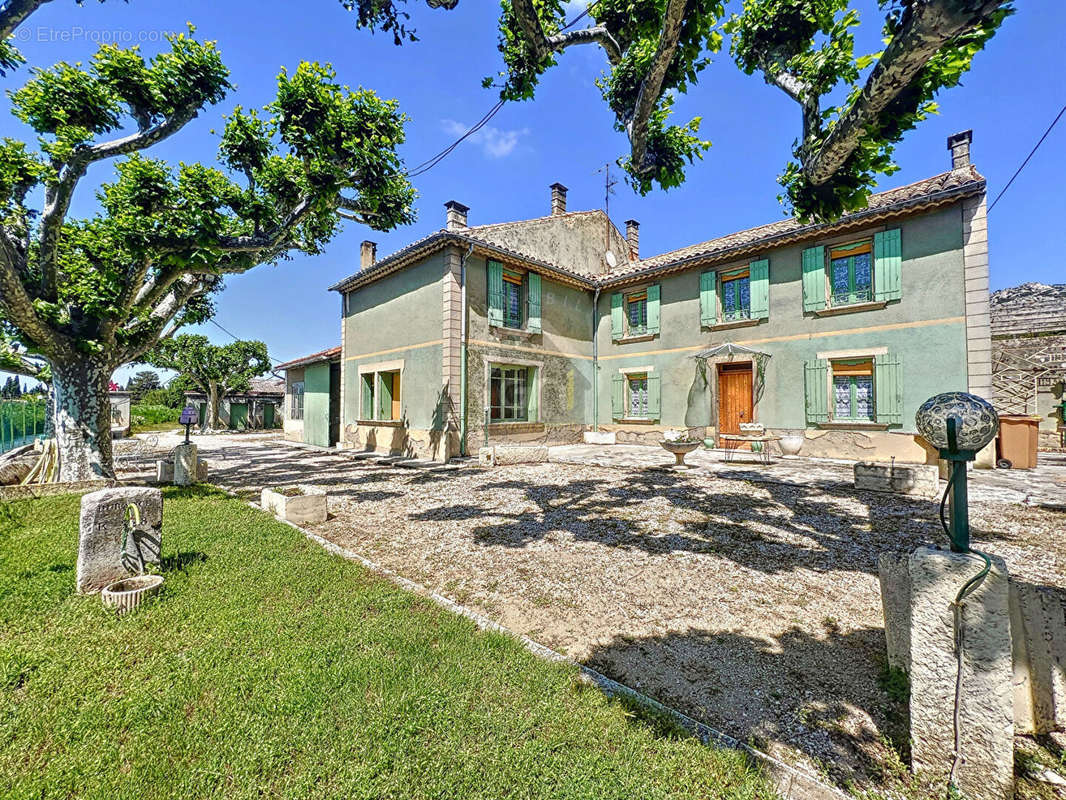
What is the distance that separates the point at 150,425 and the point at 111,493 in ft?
115

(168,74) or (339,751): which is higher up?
(168,74)

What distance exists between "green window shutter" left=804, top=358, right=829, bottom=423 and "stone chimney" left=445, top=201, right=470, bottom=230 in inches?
388

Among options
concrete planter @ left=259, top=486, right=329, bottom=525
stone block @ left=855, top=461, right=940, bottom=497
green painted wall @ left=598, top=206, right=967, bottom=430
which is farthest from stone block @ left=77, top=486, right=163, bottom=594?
green painted wall @ left=598, top=206, right=967, bottom=430

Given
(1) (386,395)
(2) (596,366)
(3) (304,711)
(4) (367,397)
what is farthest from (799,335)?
(4) (367,397)

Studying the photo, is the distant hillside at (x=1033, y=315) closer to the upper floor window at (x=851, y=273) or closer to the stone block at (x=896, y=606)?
the upper floor window at (x=851, y=273)

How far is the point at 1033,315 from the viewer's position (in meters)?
13.6

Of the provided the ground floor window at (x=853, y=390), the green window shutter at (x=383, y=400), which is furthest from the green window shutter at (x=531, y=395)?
the ground floor window at (x=853, y=390)

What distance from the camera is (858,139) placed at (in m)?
3.12

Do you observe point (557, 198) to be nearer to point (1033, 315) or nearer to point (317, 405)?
point (317, 405)

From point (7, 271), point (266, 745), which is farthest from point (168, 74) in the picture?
point (266, 745)

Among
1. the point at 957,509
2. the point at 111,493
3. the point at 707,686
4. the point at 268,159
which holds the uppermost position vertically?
the point at 268,159

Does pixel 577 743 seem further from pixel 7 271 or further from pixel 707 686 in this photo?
pixel 7 271

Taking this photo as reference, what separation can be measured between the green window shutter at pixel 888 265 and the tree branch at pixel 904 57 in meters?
8.99

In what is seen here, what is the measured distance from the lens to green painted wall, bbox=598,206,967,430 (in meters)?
9.48
